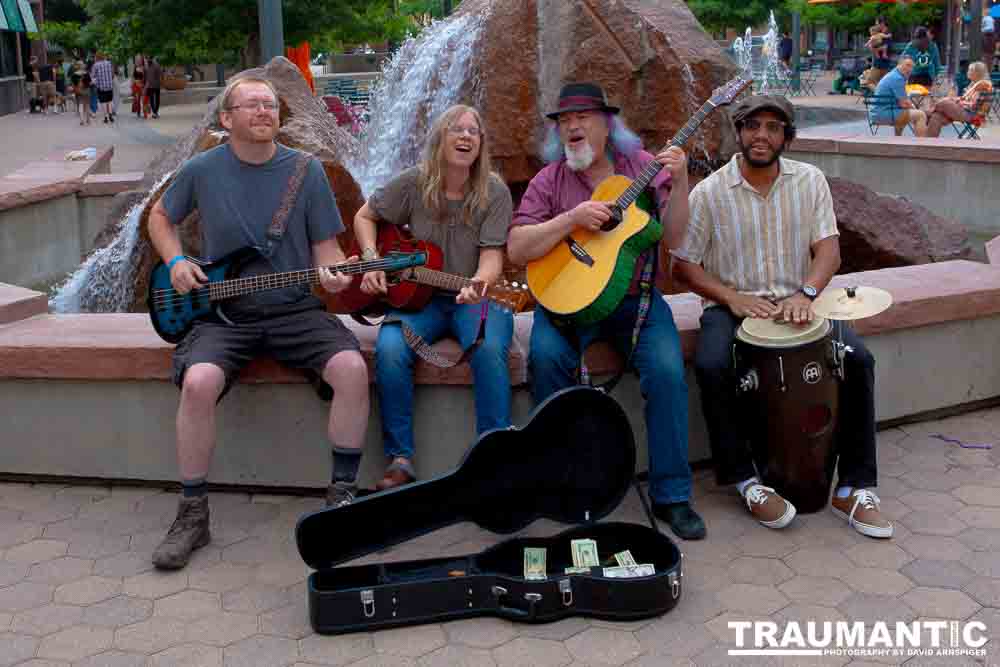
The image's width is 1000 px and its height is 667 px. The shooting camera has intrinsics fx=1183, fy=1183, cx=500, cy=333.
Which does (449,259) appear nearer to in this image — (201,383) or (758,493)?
(201,383)

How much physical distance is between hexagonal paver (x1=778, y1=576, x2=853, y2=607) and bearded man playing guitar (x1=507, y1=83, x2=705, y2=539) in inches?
17.3

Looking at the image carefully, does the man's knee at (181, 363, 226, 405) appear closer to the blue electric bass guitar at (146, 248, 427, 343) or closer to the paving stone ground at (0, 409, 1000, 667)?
the blue electric bass guitar at (146, 248, 427, 343)

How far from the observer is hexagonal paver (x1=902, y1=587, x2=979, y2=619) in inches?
139

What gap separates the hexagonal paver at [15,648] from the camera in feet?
11.1

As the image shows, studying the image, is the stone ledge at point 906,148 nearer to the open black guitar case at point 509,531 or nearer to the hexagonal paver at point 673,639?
the open black guitar case at point 509,531

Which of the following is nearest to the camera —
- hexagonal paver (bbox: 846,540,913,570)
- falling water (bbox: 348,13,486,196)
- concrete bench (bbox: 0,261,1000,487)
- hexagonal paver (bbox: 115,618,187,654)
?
hexagonal paver (bbox: 115,618,187,654)

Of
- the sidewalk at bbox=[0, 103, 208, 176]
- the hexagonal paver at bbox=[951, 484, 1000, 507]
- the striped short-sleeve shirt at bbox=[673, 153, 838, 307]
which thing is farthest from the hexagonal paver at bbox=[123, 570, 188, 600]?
the sidewalk at bbox=[0, 103, 208, 176]

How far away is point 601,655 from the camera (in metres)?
3.36

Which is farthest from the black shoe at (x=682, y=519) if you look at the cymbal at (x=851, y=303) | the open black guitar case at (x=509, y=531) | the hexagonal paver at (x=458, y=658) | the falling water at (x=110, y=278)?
the falling water at (x=110, y=278)

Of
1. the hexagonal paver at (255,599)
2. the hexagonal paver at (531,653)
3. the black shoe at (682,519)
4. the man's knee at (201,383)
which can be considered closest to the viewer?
the hexagonal paver at (531,653)

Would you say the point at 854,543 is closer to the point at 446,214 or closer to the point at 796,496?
the point at 796,496

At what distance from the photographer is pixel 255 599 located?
3.73 meters

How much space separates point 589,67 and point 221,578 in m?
4.24

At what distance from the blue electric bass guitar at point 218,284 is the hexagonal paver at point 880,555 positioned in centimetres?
180
